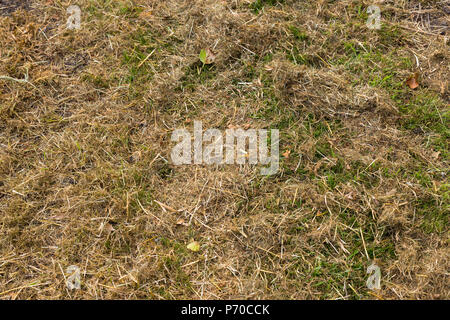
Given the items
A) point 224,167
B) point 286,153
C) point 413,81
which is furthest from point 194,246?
point 413,81

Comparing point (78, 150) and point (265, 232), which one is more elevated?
point (78, 150)

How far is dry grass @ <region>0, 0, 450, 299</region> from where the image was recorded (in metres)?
2.40

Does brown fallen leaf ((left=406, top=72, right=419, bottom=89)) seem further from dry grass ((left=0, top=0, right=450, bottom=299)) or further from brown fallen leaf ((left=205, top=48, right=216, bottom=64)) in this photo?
brown fallen leaf ((left=205, top=48, right=216, bottom=64))

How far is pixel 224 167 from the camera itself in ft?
8.80

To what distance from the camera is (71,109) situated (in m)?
2.96

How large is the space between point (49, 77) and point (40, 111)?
1.02ft

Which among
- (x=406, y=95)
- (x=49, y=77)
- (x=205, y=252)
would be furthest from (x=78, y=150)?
(x=406, y=95)

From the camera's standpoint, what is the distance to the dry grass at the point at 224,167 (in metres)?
2.40

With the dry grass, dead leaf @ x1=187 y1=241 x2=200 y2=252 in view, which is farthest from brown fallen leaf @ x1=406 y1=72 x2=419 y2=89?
dead leaf @ x1=187 y1=241 x2=200 y2=252

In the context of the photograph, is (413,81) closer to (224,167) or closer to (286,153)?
(286,153)
